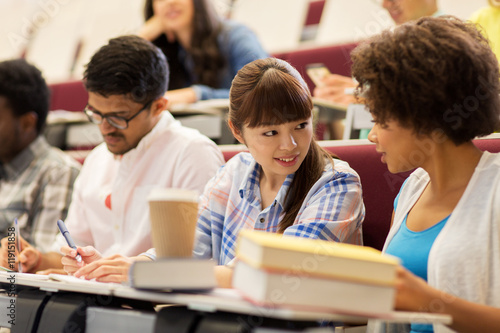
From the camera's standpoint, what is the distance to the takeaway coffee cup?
0.69 metres

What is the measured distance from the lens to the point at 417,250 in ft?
2.75

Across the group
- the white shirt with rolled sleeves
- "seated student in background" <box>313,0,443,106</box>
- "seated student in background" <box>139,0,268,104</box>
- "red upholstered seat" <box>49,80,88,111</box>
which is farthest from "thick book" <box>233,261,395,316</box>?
"red upholstered seat" <box>49,80,88,111</box>

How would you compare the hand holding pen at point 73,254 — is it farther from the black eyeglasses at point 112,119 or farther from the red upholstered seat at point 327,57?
the red upholstered seat at point 327,57

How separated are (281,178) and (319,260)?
51 centimetres

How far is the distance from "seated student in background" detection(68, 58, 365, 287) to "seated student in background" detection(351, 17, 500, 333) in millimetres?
126

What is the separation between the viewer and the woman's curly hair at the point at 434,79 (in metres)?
0.79

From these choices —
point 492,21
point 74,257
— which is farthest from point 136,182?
point 492,21

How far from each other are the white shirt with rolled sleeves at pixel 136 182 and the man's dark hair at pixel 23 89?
15.8 inches

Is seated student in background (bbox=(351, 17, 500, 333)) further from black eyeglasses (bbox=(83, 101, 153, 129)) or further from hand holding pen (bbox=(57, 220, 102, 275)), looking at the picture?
black eyeglasses (bbox=(83, 101, 153, 129))

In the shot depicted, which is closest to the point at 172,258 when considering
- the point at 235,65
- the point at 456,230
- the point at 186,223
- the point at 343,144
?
the point at 186,223

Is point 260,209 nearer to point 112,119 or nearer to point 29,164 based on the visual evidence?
point 112,119

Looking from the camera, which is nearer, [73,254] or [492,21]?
[73,254]

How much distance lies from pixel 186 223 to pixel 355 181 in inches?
15.6

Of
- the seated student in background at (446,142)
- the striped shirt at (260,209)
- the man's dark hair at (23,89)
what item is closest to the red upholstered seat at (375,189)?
the striped shirt at (260,209)
